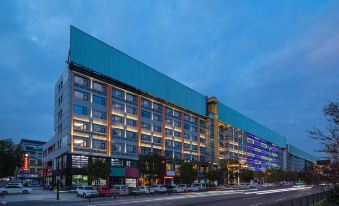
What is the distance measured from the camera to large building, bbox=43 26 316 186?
7712 centimetres

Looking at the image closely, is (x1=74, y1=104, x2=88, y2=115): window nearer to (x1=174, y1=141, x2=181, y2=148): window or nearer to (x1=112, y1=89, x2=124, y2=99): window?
(x1=112, y1=89, x2=124, y2=99): window

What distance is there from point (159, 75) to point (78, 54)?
112 ft

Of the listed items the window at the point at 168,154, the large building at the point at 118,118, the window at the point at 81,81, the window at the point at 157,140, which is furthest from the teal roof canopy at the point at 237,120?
the window at the point at 81,81

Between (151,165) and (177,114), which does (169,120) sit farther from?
(151,165)

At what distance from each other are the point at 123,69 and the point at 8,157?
42.4 m

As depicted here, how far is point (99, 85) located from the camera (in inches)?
3297

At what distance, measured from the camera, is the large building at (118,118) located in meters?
77.1

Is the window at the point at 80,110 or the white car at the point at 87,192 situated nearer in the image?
the white car at the point at 87,192

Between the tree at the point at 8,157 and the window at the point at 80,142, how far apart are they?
1756 cm

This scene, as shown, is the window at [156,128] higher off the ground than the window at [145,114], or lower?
lower

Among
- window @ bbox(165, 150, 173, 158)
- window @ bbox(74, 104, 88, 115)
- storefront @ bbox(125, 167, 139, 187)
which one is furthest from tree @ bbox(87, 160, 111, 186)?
window @ bbox(165, 150, 173, 158)

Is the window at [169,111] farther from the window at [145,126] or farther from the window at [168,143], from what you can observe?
the window at [145,126]

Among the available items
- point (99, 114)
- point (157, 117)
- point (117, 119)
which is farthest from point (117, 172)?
point (157, 117)

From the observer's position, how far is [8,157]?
55531mm
